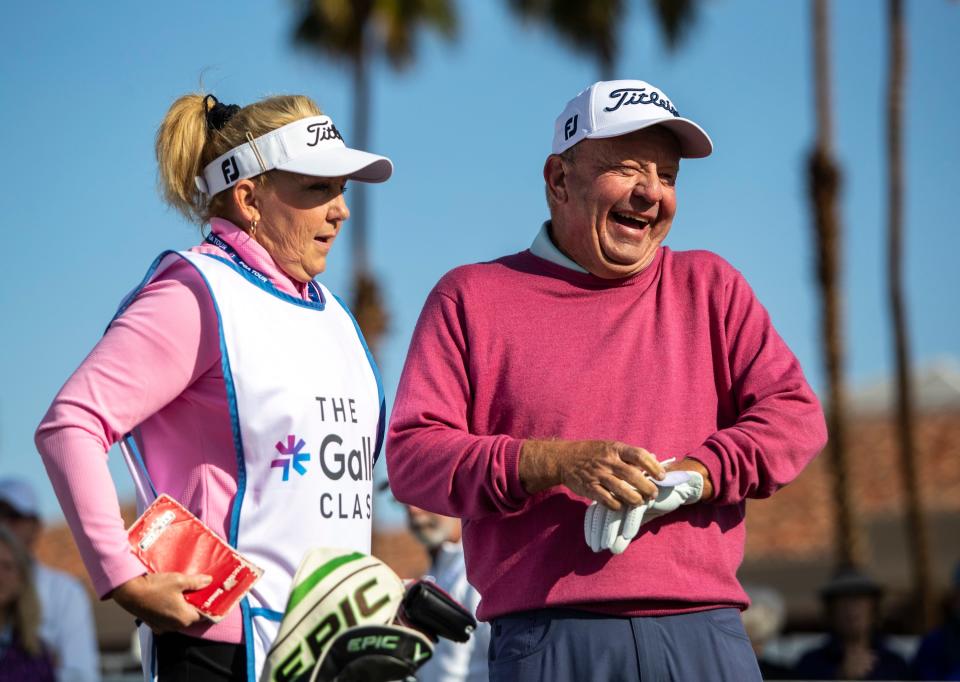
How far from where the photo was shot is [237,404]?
303cm

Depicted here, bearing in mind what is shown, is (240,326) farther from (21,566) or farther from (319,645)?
(21,566)

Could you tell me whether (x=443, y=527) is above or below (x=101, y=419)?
below

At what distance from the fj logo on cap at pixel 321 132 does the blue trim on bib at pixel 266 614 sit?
109 cm

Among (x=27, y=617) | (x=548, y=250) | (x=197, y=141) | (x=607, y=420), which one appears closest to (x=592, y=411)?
(x=607, y=420)

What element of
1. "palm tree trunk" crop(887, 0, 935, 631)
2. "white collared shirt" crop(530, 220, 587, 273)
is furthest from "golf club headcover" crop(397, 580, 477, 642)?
"palm tree trunk" crop(887, 0, 935, 631)

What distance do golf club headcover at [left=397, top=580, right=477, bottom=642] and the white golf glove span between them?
13.9 inches

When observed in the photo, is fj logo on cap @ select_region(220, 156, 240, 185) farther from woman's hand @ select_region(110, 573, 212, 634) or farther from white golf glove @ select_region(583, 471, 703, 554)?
white golf glove @ select_region(583, 471, 703, 554)

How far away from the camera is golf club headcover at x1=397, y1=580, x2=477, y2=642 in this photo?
2820 mm

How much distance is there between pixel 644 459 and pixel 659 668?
1.51ft

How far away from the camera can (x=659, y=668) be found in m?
3.06

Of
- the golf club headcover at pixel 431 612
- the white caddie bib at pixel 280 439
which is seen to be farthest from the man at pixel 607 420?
the golf club headcover at pixel 431 612

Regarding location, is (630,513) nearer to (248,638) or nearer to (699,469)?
(699,469)

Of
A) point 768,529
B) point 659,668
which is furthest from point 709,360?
point 768,529

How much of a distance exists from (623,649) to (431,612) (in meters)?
0.49
